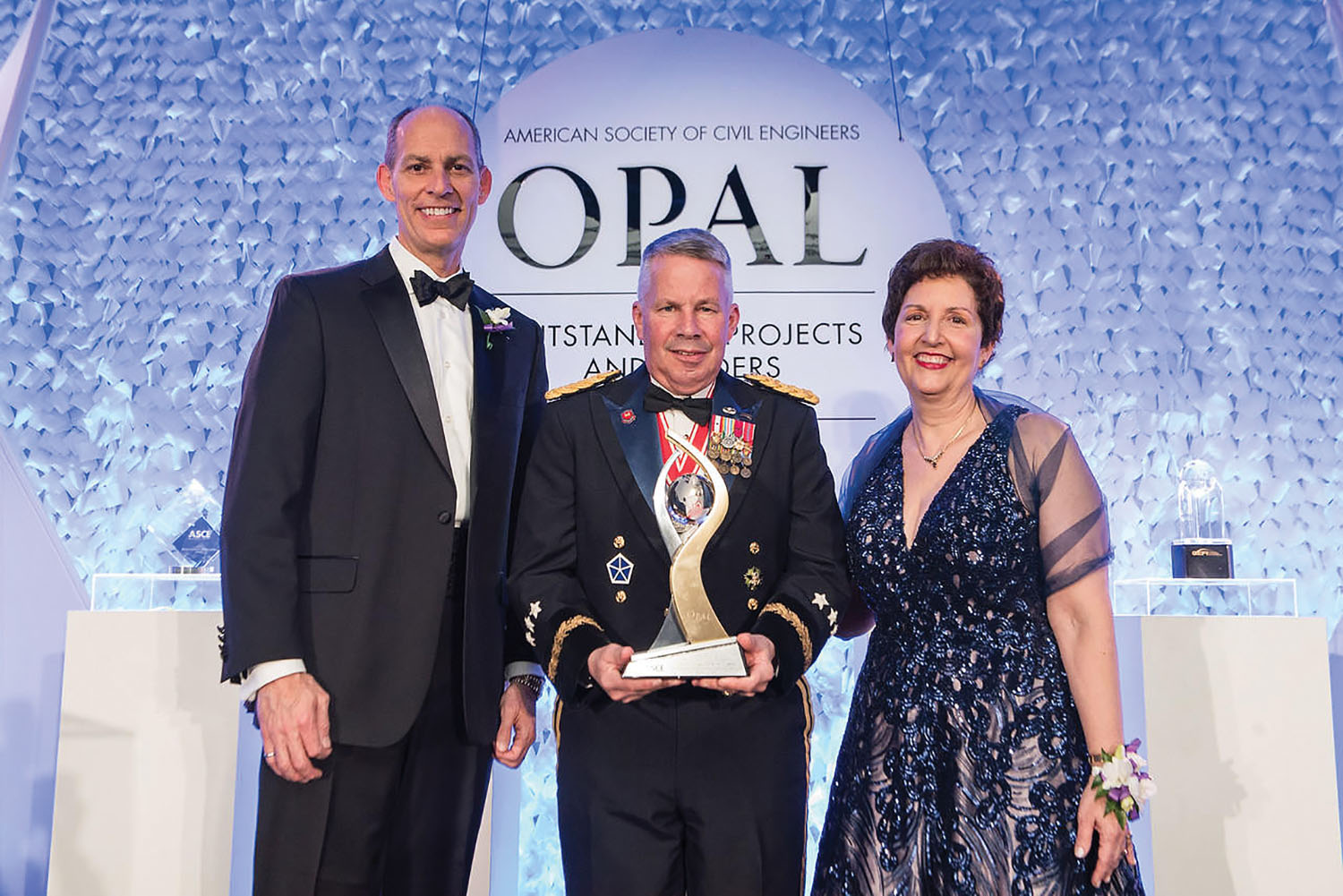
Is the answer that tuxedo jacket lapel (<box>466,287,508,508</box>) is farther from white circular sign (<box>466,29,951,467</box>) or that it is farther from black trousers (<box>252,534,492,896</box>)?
white circular sign (<box>466,29,951,467</box>)

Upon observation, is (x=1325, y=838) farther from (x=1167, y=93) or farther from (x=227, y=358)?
(x=227, y=358)

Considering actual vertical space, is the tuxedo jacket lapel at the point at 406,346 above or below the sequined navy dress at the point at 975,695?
above

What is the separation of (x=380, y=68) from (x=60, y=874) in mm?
2630

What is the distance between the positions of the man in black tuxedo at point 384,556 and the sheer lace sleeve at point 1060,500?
0.95 metres

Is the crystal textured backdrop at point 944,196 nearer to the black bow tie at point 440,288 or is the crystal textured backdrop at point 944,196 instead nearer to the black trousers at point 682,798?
the black bow tie at point 440,288

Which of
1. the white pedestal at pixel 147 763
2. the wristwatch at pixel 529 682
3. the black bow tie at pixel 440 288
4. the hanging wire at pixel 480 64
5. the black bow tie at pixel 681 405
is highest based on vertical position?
the hanging wire at pixel 480 64

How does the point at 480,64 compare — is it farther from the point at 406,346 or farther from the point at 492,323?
the point at 406,346

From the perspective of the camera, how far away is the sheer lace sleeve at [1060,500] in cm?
196

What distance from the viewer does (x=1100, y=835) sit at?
1.83 metres

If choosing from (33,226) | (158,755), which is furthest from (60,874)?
(33,226)

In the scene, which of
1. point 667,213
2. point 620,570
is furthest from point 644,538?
point 667,213

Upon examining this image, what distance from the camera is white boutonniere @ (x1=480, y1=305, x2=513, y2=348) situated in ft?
7.14

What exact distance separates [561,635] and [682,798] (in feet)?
1.14

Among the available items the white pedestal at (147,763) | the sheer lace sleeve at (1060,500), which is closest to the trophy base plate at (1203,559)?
the sheer lace sleeve at (1060,500)
